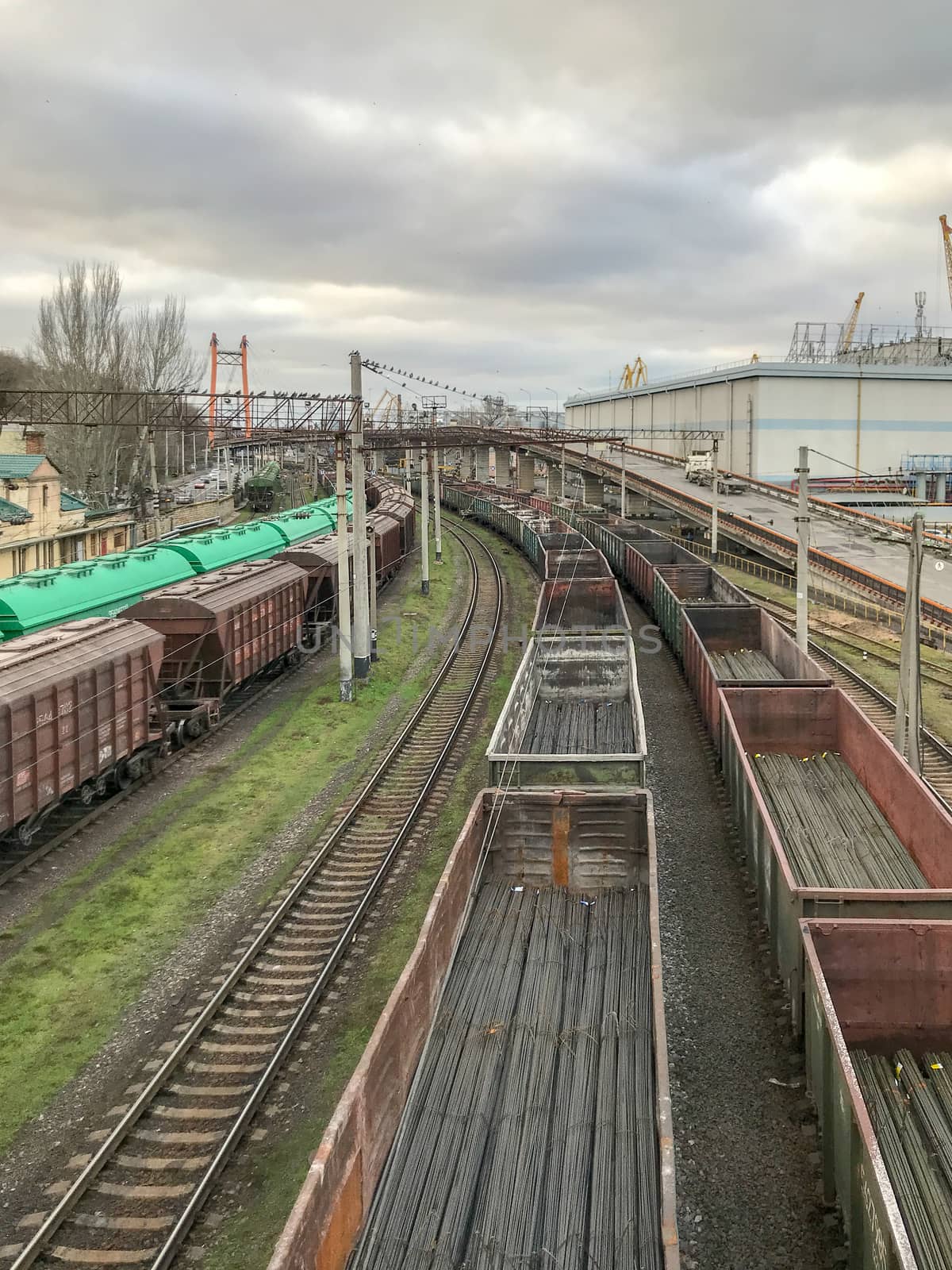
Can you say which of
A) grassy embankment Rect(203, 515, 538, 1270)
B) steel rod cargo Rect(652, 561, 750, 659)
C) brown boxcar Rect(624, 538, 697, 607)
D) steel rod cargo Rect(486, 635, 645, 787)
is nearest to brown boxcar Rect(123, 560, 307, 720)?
grassy embankment Rect(203, 515, 538, 1270)

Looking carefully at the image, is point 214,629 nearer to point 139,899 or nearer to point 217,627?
point 217,627

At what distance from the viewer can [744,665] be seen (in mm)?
22969

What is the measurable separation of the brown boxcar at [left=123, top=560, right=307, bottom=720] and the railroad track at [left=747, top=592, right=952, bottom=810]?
13085 mm

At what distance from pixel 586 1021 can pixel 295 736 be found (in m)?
12.8

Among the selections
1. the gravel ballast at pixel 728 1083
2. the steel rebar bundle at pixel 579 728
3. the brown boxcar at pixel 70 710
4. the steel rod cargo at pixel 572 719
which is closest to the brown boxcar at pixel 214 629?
the brown boxcar at pixel 70 710

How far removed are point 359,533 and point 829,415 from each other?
56.4m

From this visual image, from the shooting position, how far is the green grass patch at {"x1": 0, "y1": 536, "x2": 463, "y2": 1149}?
970 cm

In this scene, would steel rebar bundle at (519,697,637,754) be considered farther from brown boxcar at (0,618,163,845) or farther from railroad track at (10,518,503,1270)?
brown boxcar at (0,618,163,845)

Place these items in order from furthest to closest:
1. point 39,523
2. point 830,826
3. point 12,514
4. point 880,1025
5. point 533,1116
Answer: point 39,523 → point 12,514 → point 830,826 → point 880,1025 → point 533,1116

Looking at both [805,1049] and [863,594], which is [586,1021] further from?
[863,594]

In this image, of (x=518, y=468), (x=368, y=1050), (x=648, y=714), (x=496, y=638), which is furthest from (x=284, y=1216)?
(x=518, y=468)

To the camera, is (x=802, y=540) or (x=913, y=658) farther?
(x=802, y=540)

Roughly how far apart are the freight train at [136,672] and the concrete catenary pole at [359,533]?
2.24m

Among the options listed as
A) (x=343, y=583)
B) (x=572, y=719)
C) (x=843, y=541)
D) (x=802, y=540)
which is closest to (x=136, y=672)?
(x=343, y=583)
